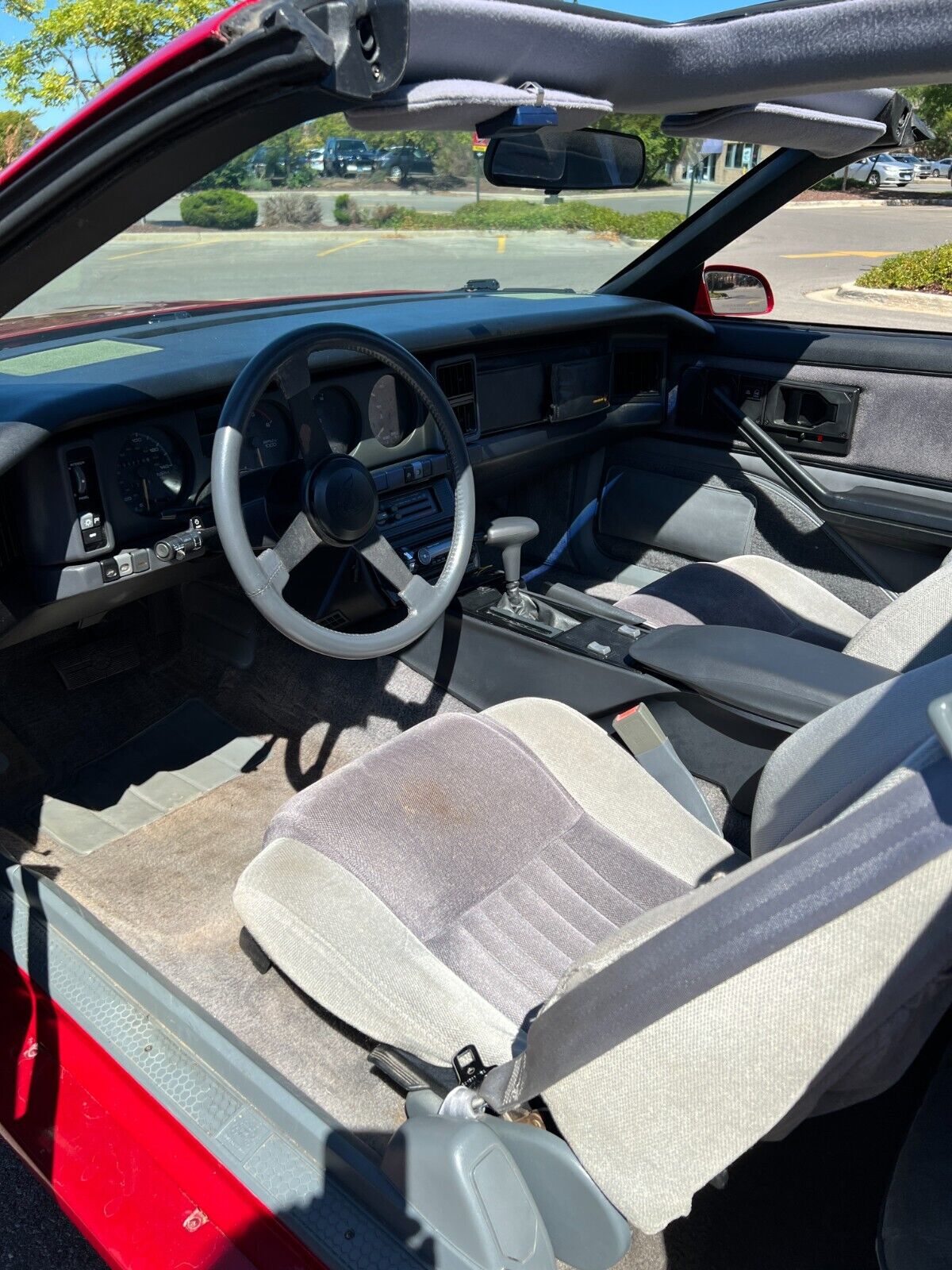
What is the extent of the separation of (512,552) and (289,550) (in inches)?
31.1

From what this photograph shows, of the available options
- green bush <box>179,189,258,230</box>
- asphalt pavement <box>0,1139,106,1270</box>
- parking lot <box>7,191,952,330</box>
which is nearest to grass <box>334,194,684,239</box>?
parking lot <box>7,191,952,330</box>

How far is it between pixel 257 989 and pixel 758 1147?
1.03 meters

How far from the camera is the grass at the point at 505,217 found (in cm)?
232

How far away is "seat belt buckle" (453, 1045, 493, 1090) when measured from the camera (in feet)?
4.29

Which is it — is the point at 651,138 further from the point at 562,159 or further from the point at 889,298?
the point at 889,298

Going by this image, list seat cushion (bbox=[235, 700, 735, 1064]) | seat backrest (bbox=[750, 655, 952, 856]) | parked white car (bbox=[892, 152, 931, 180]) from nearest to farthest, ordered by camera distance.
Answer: seat backrest (bbox=[750, 655, 952, 856])
seat cushion (bbox=[235, 700, 735, 1064])
parked white car (bbox=[892, 152, 931, 180])

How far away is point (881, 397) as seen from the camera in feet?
9.47

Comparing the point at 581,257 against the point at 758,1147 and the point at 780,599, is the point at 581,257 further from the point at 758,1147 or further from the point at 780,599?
the point at 758,1147

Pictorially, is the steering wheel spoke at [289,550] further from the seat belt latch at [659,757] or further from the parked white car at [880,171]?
the parked white car at [880,171]

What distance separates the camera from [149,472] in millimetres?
2123

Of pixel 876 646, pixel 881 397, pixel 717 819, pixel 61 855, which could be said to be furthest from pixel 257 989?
pixel 881 397

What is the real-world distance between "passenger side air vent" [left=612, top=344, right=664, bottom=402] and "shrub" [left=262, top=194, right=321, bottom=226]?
3.56 ft

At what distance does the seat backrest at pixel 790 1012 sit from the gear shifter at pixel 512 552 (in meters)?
1.49

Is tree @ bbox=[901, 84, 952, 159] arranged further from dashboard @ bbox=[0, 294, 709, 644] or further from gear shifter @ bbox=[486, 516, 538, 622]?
gear shifter @ bbox=[486, 516, 538, 622]
